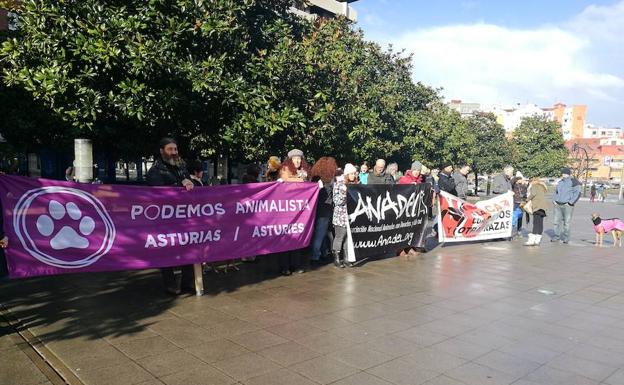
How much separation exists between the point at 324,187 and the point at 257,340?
11.7ft

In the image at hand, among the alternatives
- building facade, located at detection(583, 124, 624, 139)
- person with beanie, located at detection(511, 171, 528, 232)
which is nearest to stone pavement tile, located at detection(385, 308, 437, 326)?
person with beanie, located at detection(511, 171, 528, 232)

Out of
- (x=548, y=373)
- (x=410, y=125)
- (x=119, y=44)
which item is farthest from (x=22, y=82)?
(x=410, y=125)

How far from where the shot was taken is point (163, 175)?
586 centimetres

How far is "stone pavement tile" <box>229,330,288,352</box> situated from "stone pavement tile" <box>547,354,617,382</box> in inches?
97.4

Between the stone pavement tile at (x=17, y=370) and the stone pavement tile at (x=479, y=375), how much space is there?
3.28m

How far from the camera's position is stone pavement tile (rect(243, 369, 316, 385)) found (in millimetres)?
3621

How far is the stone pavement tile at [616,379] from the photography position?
381 cm

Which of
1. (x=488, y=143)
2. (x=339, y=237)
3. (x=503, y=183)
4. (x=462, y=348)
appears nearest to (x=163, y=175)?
(x=339, y=237)

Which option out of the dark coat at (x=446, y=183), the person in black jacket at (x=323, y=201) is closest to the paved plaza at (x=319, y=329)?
the person in black jacket at (x=323, y=201)

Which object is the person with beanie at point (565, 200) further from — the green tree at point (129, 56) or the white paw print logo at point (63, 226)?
the white paw print logo at point (63, 226)

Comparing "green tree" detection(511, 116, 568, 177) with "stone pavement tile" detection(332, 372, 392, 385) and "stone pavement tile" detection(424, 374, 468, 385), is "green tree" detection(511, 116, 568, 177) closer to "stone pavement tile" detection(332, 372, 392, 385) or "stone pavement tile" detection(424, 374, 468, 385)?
"stone pavement tile" detection(424, 374, 468, 385)

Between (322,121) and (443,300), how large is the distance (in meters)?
5.54

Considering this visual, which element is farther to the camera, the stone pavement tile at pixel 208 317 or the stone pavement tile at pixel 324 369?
the stone pavement tile at pixel 208 317

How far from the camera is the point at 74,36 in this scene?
7188 millimetres
